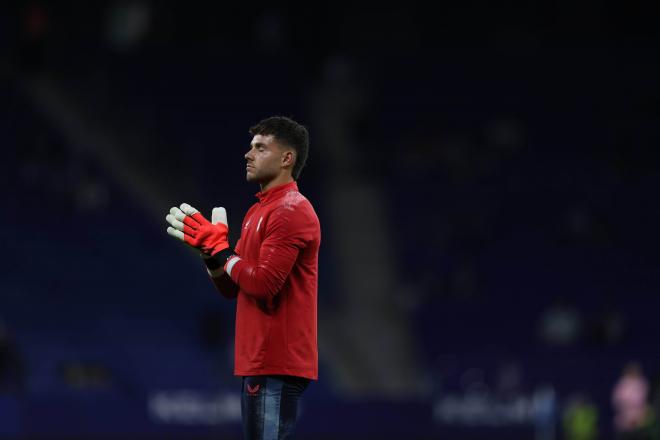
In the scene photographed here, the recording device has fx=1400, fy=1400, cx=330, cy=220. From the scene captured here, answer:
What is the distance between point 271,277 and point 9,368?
14.8 metres

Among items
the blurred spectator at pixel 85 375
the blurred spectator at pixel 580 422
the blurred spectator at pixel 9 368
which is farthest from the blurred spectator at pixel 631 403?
the blurred spectator at pixel 9 368

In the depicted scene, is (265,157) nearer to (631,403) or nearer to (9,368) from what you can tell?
(631,403)

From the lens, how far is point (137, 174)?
24.3m

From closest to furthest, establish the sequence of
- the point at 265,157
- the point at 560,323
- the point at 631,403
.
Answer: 1. the point at 265,157
2. the point at 631,403
3. the point at 560,323

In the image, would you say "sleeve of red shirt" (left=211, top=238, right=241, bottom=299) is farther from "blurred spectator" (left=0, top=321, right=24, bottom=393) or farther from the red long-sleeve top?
"blurred spectator" (left=0, top=321, right=24, bottom=393)

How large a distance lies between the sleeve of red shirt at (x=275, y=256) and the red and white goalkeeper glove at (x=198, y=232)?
13cm

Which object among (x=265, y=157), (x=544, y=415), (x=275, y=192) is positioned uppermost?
(x=544, y=415)

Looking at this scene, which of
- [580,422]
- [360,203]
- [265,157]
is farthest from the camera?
[360,203]

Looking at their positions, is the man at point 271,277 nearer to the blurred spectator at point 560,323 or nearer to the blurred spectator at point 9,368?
the blurred spectator at point 9,368

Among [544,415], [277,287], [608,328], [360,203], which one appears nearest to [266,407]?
[277,287]

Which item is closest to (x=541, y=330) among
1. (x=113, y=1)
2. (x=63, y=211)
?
(x=63, y=211)

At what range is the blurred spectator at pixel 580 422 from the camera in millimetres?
20219

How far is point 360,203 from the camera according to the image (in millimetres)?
25469

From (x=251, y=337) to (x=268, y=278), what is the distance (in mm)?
291
